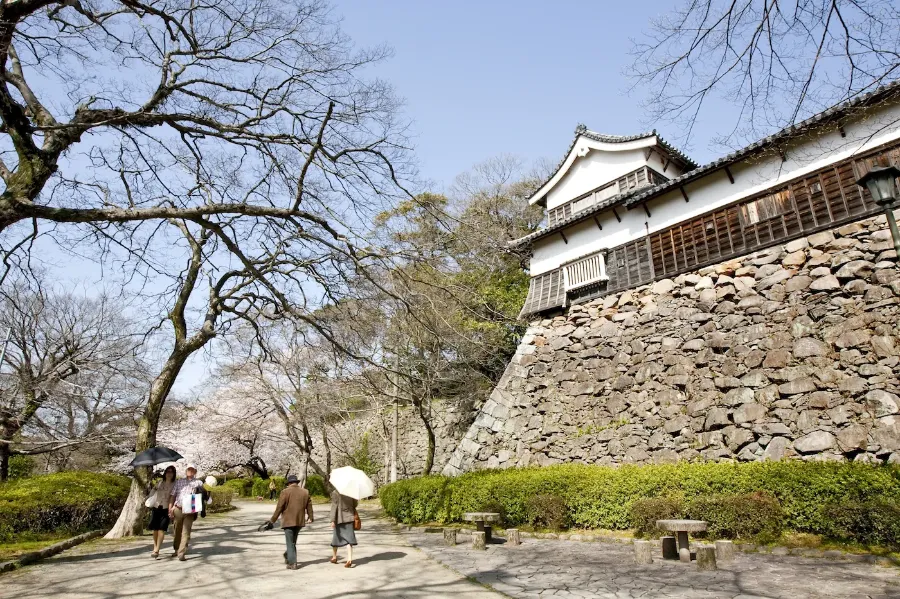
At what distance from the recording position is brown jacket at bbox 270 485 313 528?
8039 millimetres

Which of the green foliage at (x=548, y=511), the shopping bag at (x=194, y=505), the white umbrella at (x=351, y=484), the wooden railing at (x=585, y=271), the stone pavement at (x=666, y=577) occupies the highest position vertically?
the wooden railing at (x=585, y=271)

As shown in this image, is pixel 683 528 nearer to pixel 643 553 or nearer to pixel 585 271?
pixel 643 553

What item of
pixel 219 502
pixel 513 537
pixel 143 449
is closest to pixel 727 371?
pixel 513 537

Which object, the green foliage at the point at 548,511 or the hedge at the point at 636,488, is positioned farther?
the green foliage at the point at 548,511

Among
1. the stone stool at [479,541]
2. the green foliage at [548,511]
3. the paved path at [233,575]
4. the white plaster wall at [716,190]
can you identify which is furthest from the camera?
the white plaster wall at [716,190]

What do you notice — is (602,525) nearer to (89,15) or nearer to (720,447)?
(720,447)

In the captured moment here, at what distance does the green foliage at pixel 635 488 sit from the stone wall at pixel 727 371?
155cm

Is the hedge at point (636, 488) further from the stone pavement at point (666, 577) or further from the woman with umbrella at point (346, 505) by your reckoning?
the woman with umbrella at point (346, 505)

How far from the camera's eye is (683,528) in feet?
23.4

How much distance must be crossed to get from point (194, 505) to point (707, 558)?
319 inches

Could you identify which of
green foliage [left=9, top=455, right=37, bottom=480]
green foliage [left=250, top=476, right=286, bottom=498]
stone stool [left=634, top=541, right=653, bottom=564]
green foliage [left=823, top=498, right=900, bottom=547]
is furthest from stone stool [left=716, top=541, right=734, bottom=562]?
green foliage [left=250, top=476, right=286, bottom=498]

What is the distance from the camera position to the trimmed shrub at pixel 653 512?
8.97 meters

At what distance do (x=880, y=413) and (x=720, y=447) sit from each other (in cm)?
285

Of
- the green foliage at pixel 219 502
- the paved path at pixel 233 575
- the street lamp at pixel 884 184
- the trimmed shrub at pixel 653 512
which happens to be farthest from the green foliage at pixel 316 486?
the street lamp at pixel 884 184
